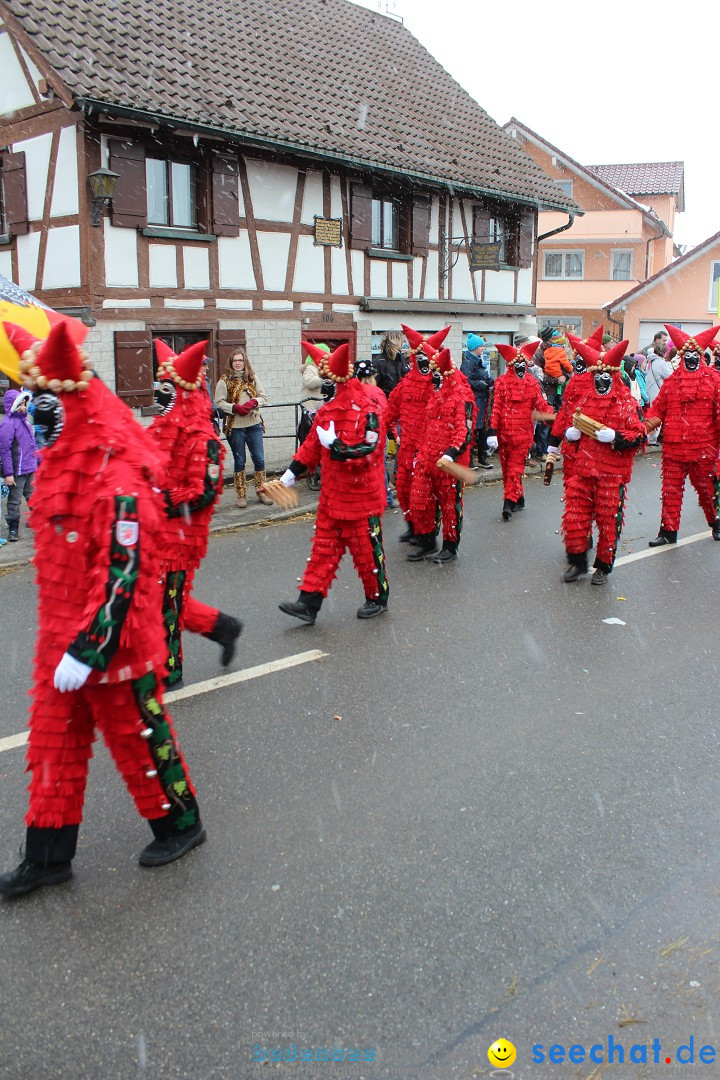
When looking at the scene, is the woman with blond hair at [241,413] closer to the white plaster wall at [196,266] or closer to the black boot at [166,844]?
the white plaster wall at [196,266]

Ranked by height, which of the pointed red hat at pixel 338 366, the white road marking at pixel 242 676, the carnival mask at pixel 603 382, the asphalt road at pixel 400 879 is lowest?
the asphalt road at pixel 400 879

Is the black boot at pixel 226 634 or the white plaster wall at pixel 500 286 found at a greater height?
the white plaster wall at pixel 500 286

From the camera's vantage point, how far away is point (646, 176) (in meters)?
49.2

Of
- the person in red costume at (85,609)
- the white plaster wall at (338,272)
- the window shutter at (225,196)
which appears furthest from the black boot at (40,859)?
the white plaster wall at (338,272)

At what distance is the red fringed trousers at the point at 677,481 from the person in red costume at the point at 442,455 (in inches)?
81.9

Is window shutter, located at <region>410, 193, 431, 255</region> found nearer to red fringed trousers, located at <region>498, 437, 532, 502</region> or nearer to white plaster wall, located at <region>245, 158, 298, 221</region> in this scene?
white plaster wall, located at <region>245, 158, 298, 221</region>

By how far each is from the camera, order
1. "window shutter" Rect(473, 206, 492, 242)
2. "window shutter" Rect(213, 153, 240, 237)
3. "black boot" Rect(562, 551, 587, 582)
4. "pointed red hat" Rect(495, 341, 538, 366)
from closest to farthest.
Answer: "black boot" Rect(562, 551, 587, 582) < "pointed red hat" Rect(495, 341, 538, 366) < "window shutter" Rect(213, 153, 240, 237) < "window shutter" Rect(473, 206, 492, 242)

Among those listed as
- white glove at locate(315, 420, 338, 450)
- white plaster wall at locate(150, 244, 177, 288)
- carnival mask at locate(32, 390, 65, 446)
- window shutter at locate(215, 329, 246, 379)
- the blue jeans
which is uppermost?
white plaster wall at locate(150, 244, 177, 288)

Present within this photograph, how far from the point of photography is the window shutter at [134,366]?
12570 millimetres

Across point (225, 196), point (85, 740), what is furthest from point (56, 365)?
point (225, 196)

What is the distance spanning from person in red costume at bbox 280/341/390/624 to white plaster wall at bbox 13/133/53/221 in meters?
7.92

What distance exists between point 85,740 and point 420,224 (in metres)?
15.3

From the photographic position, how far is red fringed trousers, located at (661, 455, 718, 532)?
9219 mm

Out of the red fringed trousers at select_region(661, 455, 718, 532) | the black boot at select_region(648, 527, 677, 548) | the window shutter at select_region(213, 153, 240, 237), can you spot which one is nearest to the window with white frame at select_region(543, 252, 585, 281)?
the window shutter at select_region(213, 153, 240, 237)
